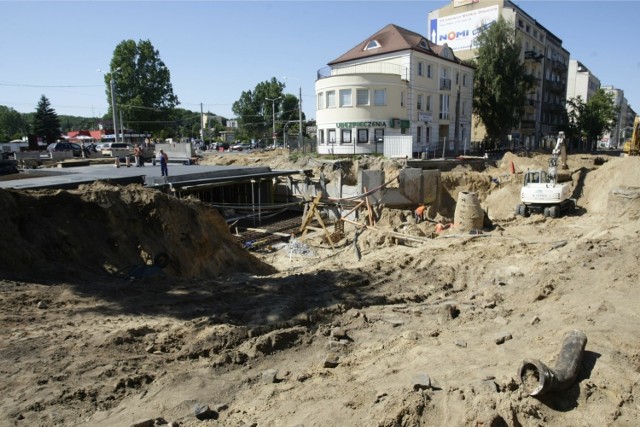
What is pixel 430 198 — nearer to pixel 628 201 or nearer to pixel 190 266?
pixel 628 201

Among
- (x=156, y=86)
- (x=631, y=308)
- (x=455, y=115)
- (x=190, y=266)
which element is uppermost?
(x=156, y=86)

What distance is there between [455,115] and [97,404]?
137 ft

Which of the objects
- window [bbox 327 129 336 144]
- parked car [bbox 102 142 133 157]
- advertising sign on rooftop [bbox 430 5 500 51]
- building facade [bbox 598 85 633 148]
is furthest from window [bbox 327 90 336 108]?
building facade [bbox 598 85 633 148]

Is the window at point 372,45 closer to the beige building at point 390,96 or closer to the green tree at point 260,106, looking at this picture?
the beige building at point 390,96

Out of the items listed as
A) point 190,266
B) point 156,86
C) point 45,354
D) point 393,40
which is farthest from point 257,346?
point 156,86

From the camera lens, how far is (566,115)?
6444 cm

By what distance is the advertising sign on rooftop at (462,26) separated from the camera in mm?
47406

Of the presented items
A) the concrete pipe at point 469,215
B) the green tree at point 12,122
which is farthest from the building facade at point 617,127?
the green tree at point 12,122

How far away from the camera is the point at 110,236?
33.2ft

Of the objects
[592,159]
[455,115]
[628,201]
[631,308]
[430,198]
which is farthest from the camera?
[455,115]

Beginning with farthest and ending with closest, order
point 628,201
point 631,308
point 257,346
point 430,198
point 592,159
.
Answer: point 592,159, point 430,198, point 628,201, point 631,308, point 257,346

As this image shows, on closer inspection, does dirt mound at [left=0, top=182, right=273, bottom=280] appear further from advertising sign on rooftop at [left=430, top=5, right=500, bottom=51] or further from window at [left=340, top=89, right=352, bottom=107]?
advertising sign on rooftop at [left=430, top=5, right=500, bottom=51]

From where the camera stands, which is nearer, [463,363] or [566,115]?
[463,363]

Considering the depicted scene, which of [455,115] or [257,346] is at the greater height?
[455,115]
